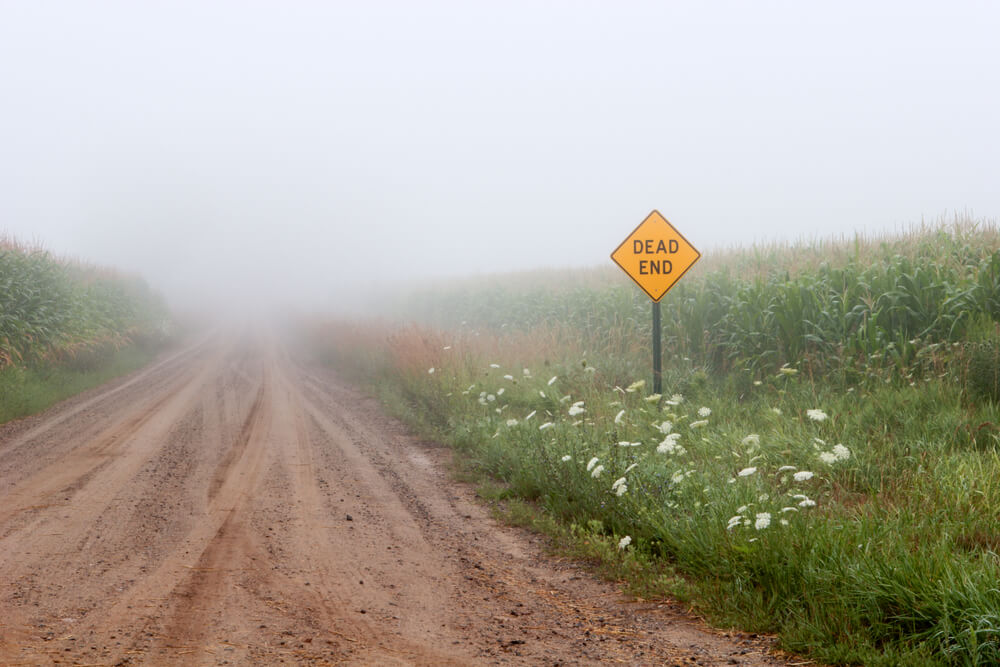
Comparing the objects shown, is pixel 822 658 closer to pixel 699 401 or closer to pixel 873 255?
pixel 699 401

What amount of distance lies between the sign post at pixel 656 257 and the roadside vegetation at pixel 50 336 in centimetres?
985

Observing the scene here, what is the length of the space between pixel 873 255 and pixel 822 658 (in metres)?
8.82

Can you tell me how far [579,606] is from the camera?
14.2ft

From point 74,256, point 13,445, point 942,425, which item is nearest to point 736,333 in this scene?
point 942,425

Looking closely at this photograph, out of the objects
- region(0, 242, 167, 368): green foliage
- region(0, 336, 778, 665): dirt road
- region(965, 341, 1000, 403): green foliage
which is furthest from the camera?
region(0, 242, 167, 368): green foliage

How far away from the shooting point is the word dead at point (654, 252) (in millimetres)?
9367

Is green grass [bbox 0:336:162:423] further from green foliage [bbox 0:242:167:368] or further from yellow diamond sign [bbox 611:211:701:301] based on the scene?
yellow diamond sign [bbox 611:211:701:301]

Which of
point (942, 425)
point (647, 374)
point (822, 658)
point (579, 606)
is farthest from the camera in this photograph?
point (647, 374)

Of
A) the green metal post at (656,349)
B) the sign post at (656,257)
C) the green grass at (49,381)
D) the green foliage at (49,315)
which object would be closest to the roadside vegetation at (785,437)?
the green metal post at (656,349)

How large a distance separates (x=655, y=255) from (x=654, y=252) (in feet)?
0.15

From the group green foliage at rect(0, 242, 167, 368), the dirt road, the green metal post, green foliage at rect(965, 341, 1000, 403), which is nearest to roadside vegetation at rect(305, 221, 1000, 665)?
green foliage at rect(965, 341, 1000, 403)

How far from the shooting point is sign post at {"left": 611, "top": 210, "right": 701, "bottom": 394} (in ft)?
30.7

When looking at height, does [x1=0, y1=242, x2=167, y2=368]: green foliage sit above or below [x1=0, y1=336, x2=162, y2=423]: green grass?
above

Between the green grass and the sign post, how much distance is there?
9.79 metres
